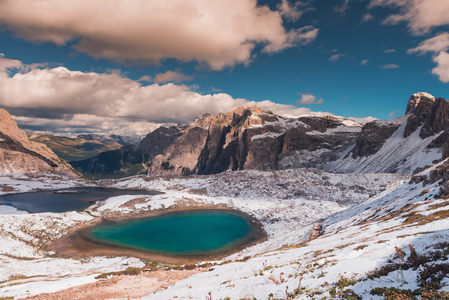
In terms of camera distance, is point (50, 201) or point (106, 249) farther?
point (50, 201)

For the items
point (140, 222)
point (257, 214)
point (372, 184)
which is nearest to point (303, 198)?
point (257, 214)

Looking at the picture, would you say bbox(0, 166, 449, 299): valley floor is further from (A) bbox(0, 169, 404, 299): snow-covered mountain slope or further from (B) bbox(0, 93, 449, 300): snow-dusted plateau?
(A) bbox(0, 169, 404, 299): snow-covered mountain slope

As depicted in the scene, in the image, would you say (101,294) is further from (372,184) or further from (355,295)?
(372,184)

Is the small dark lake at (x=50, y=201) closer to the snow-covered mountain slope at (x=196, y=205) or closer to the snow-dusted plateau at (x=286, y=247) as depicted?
the snow-covered mountain slope at (x=196, y=205)

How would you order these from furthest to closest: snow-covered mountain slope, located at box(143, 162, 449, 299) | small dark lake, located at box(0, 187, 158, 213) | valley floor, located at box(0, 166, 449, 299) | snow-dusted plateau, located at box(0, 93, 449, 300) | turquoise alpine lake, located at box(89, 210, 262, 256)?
small dark lake, located at box(0, 187, 158, 213) < turquoise alpine lake, located at box(89, 210, 262, 256) < valley floor, located at box(0, 166, 449, 299) < snow-dusted plateau, located at box(0, 93, 449, 300) < snow-covered mountain slope, located at box(143, 162, 449, 299)

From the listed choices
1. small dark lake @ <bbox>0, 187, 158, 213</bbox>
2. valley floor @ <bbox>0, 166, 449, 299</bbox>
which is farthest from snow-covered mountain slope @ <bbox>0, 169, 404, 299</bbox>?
small dark lake @ <bbox>0, 187, 158, 213</bbox>

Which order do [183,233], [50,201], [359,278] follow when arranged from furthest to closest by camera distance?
[50,201], [183,233], [359,278]

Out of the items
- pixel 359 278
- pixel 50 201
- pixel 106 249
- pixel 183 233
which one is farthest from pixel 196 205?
pixel 359 278

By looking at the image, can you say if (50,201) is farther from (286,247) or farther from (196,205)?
(286,247)

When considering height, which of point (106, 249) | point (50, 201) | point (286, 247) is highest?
point (286, 247)
